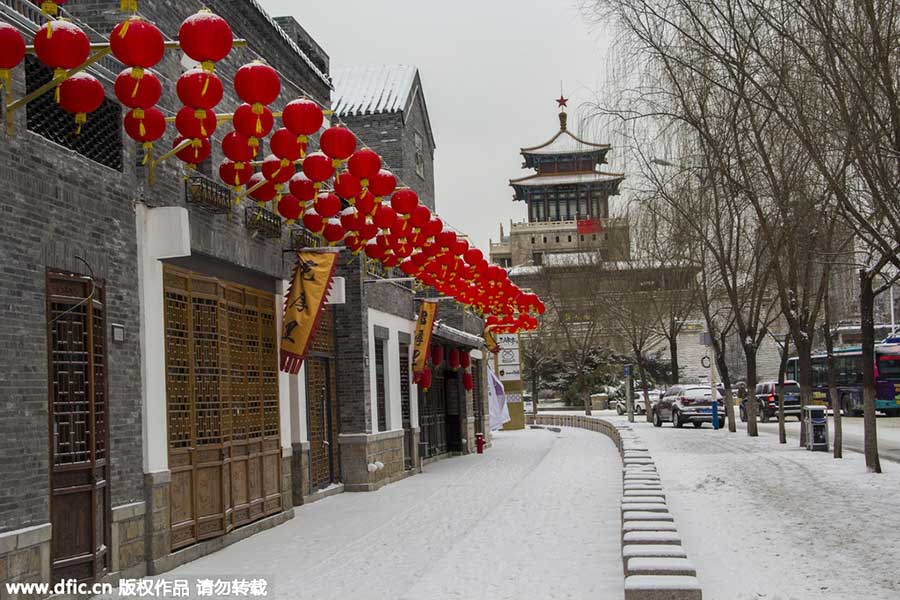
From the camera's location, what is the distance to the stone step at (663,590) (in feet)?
21.9

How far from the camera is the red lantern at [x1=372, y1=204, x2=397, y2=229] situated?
12.1m

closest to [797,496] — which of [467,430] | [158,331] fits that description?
[158,331]

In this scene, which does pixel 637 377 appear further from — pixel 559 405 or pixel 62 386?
pixel 62 386

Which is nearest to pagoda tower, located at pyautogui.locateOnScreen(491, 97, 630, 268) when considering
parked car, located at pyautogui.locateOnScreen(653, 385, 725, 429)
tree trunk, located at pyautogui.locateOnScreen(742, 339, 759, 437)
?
parked car, located at pyautogui.locateOnScreen(653, 385, 725, 429)

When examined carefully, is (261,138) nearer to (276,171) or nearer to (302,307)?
(276,171)

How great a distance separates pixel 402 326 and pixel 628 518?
11.9 metres

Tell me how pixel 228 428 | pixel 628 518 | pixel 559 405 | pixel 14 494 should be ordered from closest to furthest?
pixel 14 494 → pixel 628 518 → pixel 228 428 → pixel 559 405

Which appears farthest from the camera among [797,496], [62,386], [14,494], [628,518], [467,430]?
[467,430]

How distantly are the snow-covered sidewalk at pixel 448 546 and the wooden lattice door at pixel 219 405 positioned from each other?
17.9 inches

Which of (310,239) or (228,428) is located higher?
(310,239)

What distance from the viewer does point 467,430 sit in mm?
28203

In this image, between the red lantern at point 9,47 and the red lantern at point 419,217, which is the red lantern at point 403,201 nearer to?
the red lantern at point 419,217

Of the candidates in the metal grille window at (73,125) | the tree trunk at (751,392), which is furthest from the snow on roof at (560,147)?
the metal grille window at (73,125)

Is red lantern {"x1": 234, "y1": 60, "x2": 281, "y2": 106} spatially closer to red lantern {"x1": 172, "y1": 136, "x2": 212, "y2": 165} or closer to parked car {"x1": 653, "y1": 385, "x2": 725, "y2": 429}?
red lantern {"x1": 172, "y1": 136, "x2": 212, "y2": 165}
